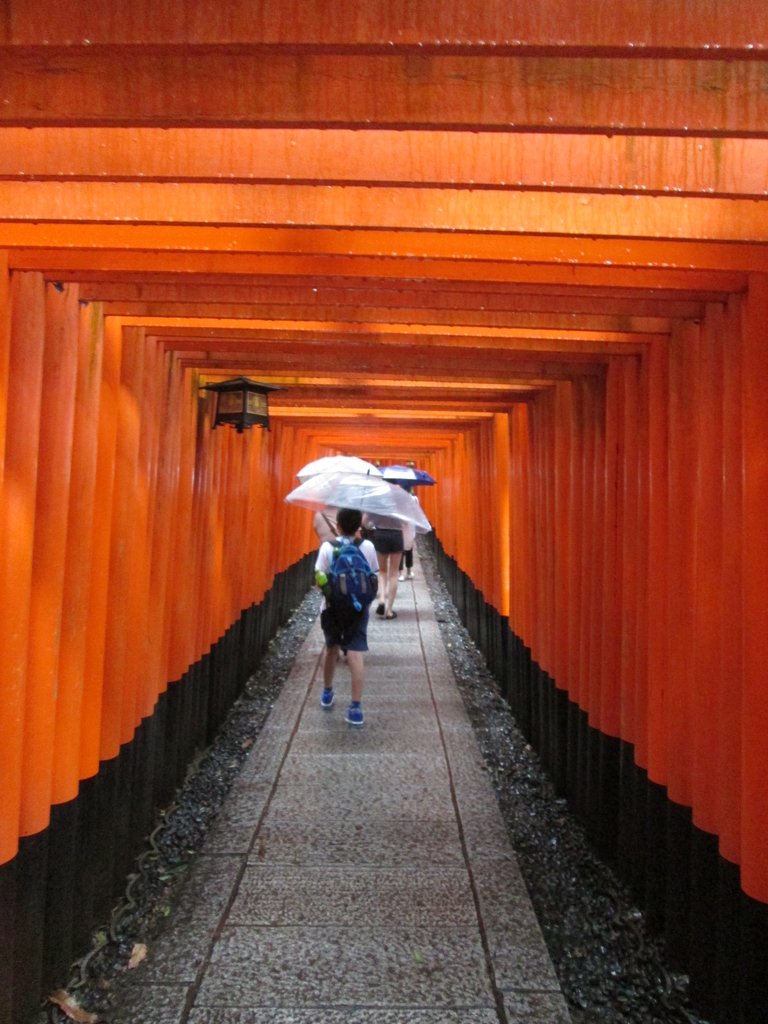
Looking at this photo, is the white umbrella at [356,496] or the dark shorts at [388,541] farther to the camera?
the dark shorts at [388,541]

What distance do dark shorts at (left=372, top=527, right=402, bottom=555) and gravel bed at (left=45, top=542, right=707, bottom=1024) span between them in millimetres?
4433

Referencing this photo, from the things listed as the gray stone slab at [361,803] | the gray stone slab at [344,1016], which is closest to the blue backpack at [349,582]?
the gray stone slab at [361,803]

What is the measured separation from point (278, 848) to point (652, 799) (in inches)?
80.6

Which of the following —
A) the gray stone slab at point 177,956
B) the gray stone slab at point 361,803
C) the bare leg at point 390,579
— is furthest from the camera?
the bare leg at point 390,579

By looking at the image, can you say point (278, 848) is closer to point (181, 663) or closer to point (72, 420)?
point (181, 663)

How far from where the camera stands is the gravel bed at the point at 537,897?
9.46ft

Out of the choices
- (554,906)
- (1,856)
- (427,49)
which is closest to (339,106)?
(427,49)

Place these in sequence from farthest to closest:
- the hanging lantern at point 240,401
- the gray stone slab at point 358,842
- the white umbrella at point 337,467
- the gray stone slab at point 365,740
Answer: the white umbrella at point 337,467 → the gray stone slab at point 365,740 → the hanging lantern at point 240,401 → the gray stone slab at point 358,842

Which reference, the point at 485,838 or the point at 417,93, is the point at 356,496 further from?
the point at 417,93

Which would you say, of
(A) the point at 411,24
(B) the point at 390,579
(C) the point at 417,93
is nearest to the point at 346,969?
(C) the point at 417,93

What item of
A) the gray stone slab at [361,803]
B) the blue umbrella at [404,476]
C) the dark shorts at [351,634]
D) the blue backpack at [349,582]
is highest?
the blue umbrella at [404,476]

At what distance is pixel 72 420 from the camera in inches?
112

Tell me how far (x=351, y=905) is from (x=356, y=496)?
4722mm

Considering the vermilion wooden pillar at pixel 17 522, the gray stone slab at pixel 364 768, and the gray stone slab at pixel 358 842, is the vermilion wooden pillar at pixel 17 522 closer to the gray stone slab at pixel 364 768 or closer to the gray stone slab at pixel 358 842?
the gray stone slab at pixel 358 842
